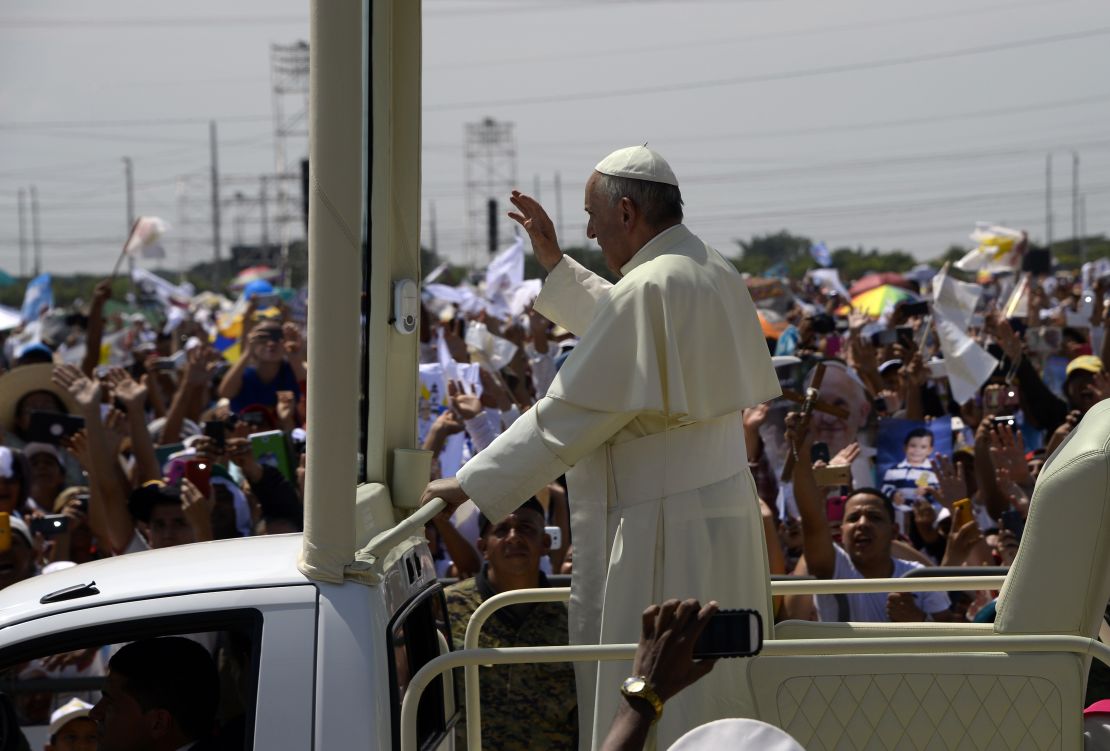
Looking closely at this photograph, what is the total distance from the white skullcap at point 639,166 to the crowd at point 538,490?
2.66 feet

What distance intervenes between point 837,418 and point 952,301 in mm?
3985

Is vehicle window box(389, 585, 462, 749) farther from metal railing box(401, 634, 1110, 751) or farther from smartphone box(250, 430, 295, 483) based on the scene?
smartphone box(250, 430, 295, 483)

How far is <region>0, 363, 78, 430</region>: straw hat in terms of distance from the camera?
8.67 meters

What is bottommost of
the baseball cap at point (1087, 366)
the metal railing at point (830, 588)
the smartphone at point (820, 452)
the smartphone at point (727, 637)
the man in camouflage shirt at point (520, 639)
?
the man in camouflage shirt at point (520, 639)

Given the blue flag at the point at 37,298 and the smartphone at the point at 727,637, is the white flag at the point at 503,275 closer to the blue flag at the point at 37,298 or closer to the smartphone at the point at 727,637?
the blue flag at the point at 37,298

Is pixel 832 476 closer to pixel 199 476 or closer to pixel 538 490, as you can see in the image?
pixel 199 476

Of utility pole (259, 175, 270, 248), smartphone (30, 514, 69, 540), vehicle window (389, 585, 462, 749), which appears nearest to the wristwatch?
vehicle window (389, 585, 462, 749)

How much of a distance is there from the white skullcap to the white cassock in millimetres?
234

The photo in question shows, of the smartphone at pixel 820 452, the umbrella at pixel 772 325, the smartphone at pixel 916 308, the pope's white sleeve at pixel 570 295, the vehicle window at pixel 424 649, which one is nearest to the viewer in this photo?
the vehicle window at pixel 424 649

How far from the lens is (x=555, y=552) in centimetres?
684

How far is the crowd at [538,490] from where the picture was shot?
5.53 metres

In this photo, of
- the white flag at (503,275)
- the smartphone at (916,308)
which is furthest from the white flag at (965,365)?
the white flag at (503,275)

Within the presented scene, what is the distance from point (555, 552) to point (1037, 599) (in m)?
3.72

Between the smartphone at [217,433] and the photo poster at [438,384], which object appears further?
the photo poster at [438,384]
